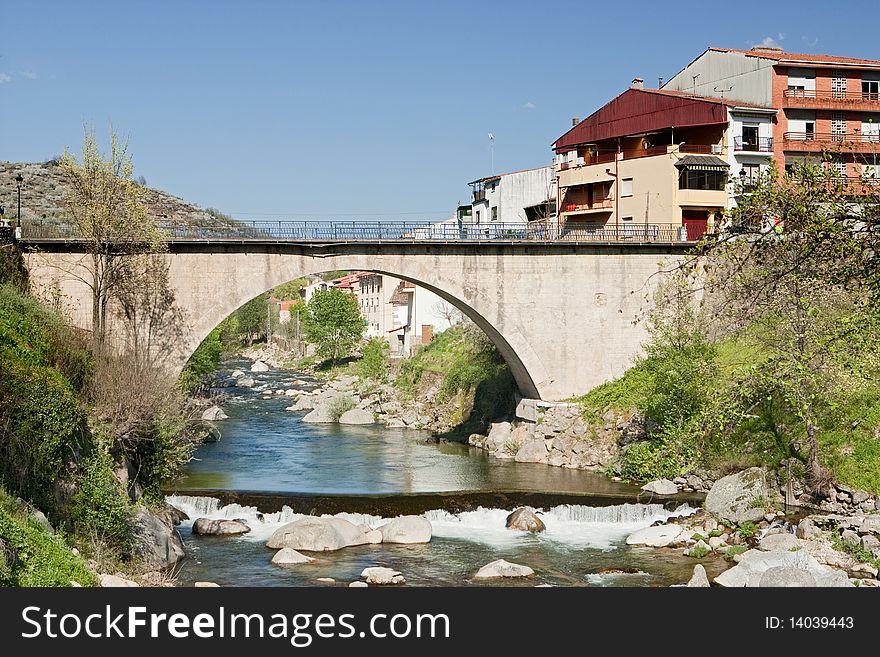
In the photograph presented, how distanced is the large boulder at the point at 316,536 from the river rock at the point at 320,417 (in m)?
21.8

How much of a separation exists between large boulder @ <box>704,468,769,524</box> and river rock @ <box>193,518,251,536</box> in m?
11.8

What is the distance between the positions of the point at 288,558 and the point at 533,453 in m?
15.0

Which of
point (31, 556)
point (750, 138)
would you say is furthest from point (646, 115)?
point (31, 556)

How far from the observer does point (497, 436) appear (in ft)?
123

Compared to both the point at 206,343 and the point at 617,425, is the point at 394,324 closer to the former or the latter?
the point at 206,343

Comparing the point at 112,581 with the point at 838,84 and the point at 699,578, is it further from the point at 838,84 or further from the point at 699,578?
the point at 838,84

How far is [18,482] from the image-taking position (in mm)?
16734

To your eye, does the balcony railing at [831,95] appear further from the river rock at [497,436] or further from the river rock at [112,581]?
the river rock at [112,581]

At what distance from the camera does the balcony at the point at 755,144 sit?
41875mm

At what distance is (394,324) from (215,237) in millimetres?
40853

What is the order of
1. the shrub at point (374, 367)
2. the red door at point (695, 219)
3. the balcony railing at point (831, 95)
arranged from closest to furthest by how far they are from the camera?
the red door at point (695, 219) < the balcony railing at point (831, 95) < the shrub at point (374, 367)

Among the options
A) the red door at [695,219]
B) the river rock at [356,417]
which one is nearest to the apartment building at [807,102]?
the red door at [695,219]
